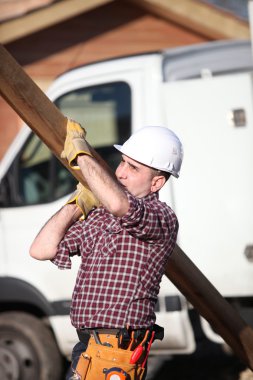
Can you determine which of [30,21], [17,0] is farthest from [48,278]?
[17,0]

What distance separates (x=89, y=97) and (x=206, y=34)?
7488 mm

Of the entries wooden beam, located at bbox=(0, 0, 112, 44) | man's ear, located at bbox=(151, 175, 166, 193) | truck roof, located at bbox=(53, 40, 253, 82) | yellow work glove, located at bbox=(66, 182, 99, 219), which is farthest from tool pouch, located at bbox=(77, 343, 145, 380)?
wooden beam, located at bbox=(0, 0, 112, 44)

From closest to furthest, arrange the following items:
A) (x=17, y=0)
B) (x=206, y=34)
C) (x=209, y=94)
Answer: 1. (x=209, y=94)
2. (x=206, y=34)
3. (x=17, y=0)

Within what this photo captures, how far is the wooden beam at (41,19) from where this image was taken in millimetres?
12539

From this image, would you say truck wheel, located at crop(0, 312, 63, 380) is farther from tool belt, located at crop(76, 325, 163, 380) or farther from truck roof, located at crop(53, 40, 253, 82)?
tool belt, located at crop(76, 325, 163, 380)

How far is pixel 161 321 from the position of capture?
609cm

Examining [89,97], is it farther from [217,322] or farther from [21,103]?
[21,103]

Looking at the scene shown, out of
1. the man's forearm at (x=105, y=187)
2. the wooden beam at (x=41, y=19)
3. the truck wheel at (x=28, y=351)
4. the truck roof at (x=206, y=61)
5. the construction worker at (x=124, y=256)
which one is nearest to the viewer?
the man's forearm at (x=105, y=187)

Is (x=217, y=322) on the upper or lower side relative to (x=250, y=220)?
lower

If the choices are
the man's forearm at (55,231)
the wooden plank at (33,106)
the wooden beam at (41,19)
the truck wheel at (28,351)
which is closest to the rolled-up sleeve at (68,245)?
the man's forearm at (55,231)

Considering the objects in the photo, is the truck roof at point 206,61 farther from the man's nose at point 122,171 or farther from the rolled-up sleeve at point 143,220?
the rolled-up sleeve at point 143,220

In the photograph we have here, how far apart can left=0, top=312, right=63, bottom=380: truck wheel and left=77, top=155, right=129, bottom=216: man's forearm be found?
3185mm

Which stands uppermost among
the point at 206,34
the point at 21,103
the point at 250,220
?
the point at 206,34

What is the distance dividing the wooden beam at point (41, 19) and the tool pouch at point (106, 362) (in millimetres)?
9288
